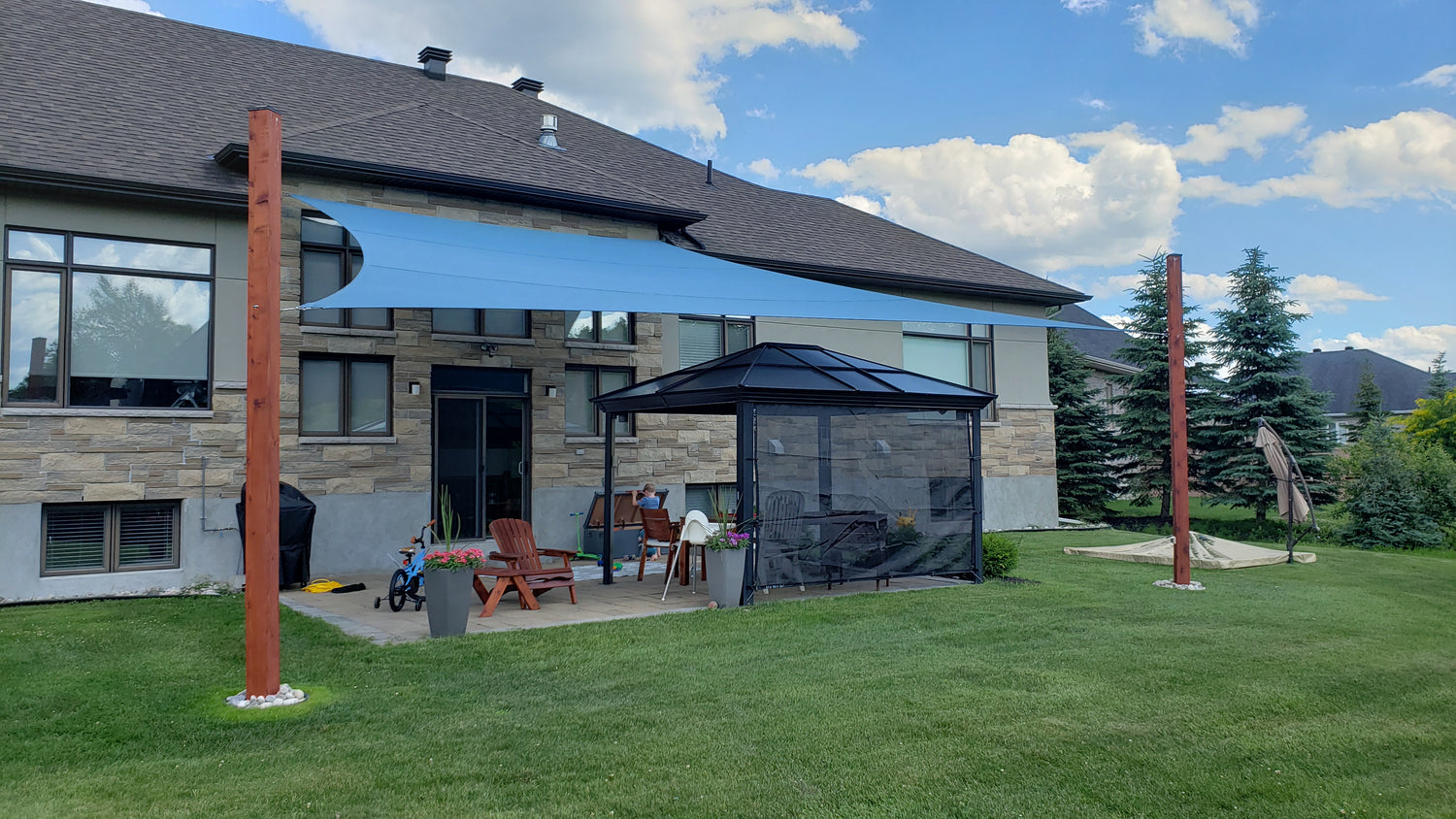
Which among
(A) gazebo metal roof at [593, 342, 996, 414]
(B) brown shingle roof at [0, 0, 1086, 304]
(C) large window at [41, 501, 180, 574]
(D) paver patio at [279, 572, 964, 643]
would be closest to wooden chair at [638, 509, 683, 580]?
(D) paver patio at [279, 572, 964, 643]

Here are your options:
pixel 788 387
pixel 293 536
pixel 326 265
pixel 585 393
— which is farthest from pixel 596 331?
pixel 788 387

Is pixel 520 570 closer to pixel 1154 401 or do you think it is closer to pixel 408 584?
pixel 408 584

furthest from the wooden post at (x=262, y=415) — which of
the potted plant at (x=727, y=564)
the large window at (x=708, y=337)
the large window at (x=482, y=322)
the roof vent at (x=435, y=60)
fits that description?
the roof vent at (x=435, y=60)

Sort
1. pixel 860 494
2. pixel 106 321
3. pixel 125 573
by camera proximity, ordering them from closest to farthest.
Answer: pixel 860 494 → pixel 125 573 → pixel 106 321

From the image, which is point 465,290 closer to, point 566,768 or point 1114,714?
point 566,768

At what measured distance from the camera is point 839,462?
877cm

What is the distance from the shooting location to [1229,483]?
68.3 ft

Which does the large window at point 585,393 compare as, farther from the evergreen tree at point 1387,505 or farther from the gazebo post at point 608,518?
the evergreen tree at point 1387,505

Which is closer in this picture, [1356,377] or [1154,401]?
[1154,401]

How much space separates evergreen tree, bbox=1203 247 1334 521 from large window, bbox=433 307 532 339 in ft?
51.0

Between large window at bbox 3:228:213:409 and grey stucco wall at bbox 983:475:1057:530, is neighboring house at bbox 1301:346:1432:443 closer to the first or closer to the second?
grey stucco wall at bbox 983:475:1057:530

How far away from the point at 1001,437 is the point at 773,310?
28.0 ft

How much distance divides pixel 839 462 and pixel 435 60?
10.5 meters

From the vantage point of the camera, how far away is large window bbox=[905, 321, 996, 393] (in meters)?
16.2
